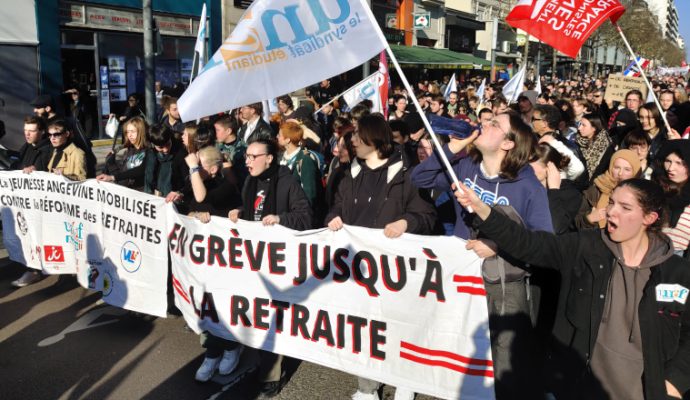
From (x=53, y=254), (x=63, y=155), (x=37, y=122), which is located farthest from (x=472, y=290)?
(x=37, y=122)

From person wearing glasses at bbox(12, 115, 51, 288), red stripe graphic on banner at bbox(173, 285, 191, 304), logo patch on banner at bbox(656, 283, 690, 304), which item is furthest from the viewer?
person wearing glasses at bbox(12, 115, 51, 288)

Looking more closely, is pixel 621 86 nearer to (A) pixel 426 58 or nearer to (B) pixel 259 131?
(B) pixel 259 131

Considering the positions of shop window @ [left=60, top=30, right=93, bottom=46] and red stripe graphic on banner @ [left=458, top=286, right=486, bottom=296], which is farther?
shop window @ [left=60, top=30, right=93, bottom=46]

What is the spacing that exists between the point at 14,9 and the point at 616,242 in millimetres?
13747

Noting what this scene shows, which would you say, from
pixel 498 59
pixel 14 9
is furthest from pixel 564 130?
pixel 498 59

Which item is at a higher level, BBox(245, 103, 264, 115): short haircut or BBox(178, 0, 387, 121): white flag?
BBox(178, 0, 387, 121): white flag

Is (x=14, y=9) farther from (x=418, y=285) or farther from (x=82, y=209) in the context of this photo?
(x=418, y=285)

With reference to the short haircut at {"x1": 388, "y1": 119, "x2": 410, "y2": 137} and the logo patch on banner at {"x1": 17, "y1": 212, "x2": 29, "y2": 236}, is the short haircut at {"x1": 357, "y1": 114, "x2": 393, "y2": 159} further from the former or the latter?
the logo patch on banner at {"x1": 17, "y1": 212, "x2": 29, "y2": 236}

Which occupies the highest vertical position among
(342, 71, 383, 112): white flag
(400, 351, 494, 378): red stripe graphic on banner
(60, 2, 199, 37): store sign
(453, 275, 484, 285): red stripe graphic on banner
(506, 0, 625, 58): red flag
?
(60, 2, 199, 37): store sign

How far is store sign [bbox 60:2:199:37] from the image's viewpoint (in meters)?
14.0

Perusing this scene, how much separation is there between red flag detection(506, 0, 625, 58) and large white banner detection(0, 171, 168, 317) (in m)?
4.07

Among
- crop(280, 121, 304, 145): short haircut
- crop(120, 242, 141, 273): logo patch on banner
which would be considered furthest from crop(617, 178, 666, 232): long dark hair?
crop(120, 242, 141, 273): logo patch on banner

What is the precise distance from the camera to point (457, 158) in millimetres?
3846

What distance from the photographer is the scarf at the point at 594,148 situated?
670 centimetres
